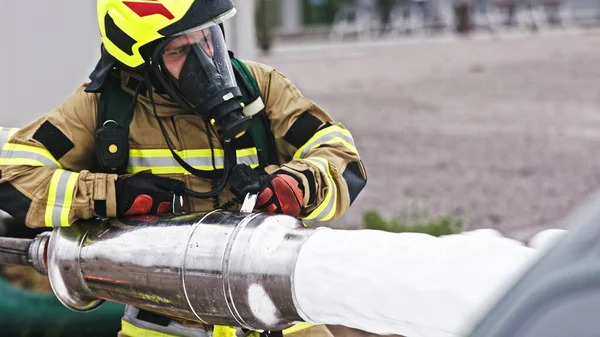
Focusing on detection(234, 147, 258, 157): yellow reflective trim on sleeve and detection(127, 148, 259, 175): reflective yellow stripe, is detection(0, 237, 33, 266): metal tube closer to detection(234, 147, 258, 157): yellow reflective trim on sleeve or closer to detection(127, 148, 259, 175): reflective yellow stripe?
detection(127, 148, 259, 175): reflective yellow stripe

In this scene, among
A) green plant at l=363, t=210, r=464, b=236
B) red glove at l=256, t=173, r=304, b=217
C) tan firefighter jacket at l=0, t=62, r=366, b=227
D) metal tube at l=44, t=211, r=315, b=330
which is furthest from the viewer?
green plant at l=363, t=210, r=464, b=236

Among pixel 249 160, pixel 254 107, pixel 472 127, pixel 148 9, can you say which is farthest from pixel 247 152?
pixel 472 127

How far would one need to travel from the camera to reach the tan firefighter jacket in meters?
2.28

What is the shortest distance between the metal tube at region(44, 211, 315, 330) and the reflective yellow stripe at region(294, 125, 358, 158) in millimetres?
437

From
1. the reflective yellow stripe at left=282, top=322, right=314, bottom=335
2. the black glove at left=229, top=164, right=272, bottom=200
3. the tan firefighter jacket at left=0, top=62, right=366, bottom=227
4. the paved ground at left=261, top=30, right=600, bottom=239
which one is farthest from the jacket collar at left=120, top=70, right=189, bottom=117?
the paved ground at left=261, top=30, right=600, bottom=239

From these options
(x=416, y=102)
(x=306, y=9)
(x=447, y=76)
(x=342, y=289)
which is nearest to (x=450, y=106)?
(x=416, y=102)

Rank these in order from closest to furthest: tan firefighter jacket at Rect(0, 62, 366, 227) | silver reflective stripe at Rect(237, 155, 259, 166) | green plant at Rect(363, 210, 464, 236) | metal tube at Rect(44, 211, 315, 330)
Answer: metal tube at Rect(44, 211, 315, 330) → tan firefighter jacket at Rect(0, 62, 366, 227) → silver reflective stripe at Rect(237, 155, 259, 166) → green plant at Rect(363, 210, 464, 236)

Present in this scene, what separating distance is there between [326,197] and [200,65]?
460 millimetres

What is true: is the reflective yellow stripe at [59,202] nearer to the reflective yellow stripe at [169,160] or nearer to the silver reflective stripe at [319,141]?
the reflective yellow stripe at [169,160]

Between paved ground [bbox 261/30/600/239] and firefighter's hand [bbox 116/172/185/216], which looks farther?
paved ground [bbox 261/30/600/239]

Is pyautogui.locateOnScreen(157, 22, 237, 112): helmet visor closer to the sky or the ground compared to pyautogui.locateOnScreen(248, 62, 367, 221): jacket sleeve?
closer to the sky

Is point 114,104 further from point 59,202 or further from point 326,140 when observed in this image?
point 326,140

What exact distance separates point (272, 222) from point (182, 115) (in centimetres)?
57

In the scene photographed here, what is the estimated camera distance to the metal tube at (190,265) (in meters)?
1.86
